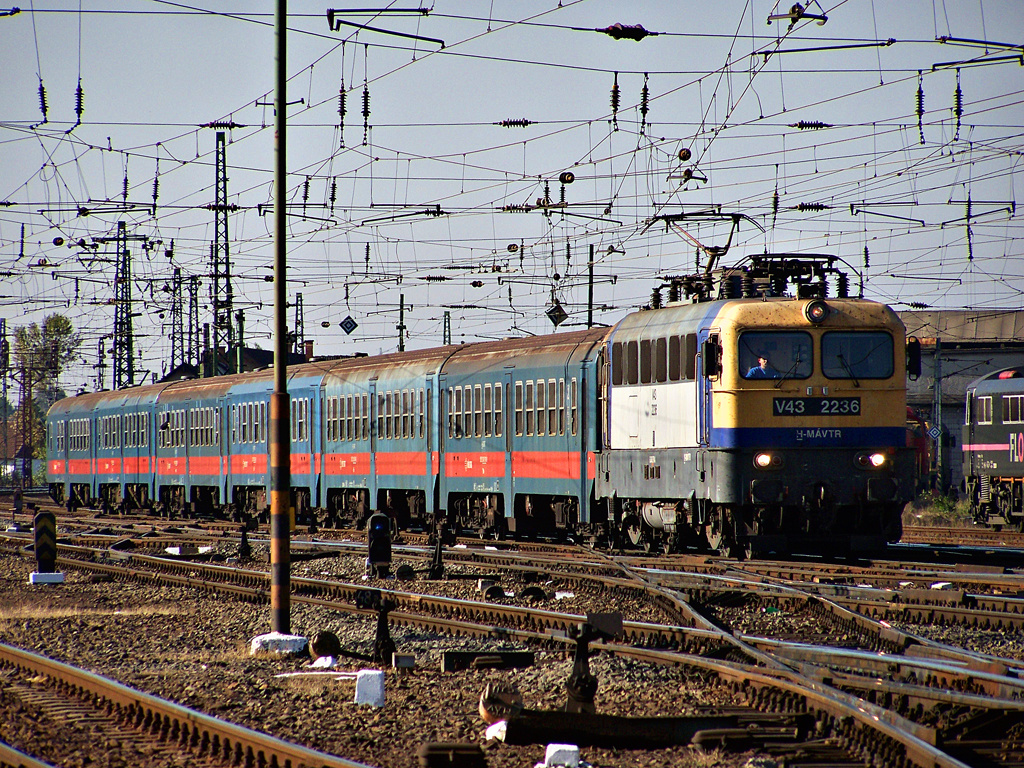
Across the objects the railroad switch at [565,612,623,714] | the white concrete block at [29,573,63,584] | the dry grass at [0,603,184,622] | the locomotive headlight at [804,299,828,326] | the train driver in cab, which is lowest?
the dry grass at [0,603,184,622]

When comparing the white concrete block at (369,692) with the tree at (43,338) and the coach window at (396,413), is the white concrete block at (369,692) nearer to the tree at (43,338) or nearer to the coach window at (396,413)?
the coach window at (396,413)

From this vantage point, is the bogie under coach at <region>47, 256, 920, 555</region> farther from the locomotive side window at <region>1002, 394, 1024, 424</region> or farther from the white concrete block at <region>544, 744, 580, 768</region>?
the locomotive side window at <region>1002, 394, 1024, 424</region>

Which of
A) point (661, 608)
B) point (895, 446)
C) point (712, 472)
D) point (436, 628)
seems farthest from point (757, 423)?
point (436, 628)

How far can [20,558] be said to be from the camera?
22.7 metres

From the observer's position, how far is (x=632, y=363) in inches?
750

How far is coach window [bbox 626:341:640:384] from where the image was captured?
18.9 metres

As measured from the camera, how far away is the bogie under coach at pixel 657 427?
1677cm

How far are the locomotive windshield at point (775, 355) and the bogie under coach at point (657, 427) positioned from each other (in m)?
0.02

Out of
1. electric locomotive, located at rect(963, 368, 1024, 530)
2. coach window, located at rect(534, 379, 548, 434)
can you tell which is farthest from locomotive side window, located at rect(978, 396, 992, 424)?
coach window, located at rect(534, 379, 548, 434)

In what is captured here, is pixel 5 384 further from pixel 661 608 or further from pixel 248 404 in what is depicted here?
pixel 661 608

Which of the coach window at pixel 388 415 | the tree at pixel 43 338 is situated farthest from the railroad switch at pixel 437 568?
the tree at pixel 43 338

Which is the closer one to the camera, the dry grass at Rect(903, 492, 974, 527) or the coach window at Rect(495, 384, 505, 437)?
the coach window at Rect(495, 384, 505, 437)

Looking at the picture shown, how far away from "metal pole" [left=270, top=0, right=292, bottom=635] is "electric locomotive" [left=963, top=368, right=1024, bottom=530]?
21456 mm

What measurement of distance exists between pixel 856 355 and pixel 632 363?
3.48 m
